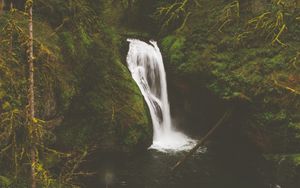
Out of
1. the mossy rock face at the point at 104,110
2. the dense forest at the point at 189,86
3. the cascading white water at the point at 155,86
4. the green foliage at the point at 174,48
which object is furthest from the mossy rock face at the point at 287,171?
the green foliage at the point at 174,48

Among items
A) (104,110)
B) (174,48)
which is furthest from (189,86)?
(104,110)

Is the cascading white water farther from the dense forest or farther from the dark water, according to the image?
the dark water

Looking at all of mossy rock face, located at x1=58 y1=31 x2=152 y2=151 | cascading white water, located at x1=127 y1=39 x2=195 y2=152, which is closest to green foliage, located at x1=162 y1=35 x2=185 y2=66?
cascading white water, located at x1=127 y1=39 x2=195 y2=152

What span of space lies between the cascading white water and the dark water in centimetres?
188

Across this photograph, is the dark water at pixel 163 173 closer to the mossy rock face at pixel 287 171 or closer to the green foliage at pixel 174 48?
the mossy rock face at pixel 287 171

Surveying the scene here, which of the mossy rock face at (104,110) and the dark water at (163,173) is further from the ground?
the mossy rock face at (104,110)

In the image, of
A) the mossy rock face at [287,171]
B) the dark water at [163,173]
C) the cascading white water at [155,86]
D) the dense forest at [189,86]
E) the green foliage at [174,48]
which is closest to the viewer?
the dense forest at [189,86]

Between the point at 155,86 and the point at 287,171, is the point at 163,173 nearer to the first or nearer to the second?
the point at 287,171

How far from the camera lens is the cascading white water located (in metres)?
16.2

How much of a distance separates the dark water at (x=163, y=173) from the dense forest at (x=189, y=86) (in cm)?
14

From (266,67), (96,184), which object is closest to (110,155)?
(96,184)

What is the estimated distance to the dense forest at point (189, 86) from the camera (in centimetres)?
1169

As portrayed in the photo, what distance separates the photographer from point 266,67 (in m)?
14.4

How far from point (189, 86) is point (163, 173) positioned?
14.2 ft
